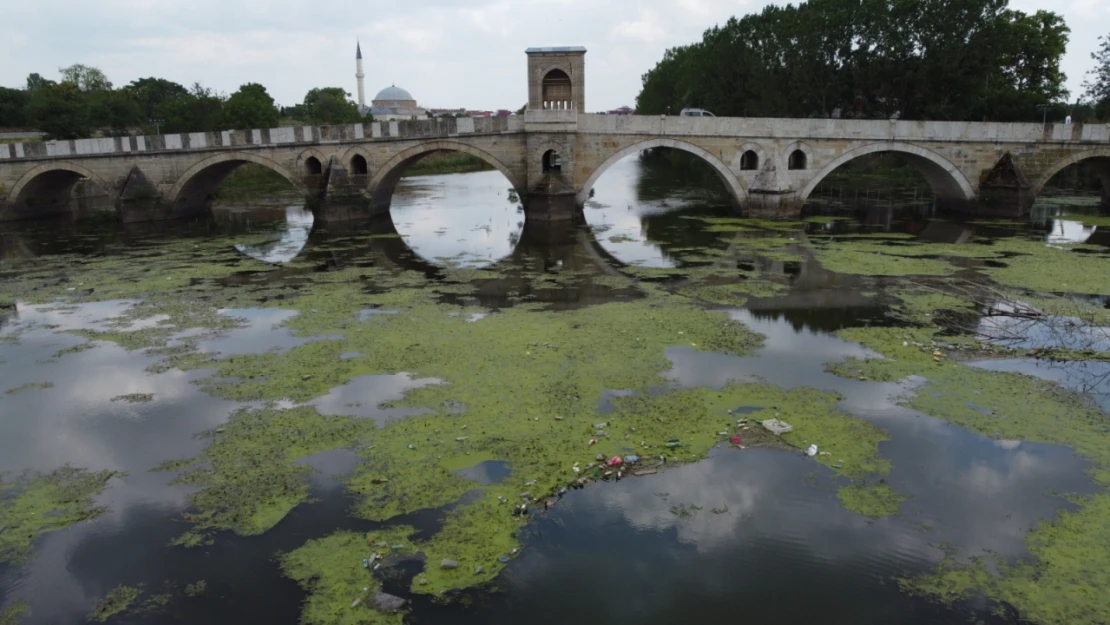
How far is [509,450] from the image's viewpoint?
7.40 meters

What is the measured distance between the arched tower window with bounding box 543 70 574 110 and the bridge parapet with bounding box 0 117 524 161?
1.61 meters

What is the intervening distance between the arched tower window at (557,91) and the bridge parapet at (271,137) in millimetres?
1614

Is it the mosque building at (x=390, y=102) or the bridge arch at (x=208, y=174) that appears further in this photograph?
the mosque building at (x=390, y=102)

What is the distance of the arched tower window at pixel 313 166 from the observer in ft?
85.3

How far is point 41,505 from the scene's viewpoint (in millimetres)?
6625

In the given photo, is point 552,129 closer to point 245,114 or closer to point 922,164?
point 922,164

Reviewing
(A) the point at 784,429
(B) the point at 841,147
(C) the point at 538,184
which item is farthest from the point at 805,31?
(A) the point at 784,429

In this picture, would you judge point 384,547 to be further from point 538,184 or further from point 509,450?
point 538,184

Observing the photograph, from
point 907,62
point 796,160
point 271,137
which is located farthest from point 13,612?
point 907,62

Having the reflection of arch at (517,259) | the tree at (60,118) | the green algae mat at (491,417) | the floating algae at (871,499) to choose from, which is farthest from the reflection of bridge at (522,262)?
the tree at (60,118)

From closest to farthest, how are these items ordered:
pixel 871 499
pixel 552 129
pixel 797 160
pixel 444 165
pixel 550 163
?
1. pixel 871 499
2. pixel 552 129
3. pixel 797 160
4. pixel 550 163
5. pixel 444 165

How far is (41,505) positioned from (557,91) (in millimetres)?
21424

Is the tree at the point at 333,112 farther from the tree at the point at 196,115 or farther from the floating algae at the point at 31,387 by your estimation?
the floating algae at the point at 31,387

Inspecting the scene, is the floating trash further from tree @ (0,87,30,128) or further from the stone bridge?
tree @ (0,87,30,128)
